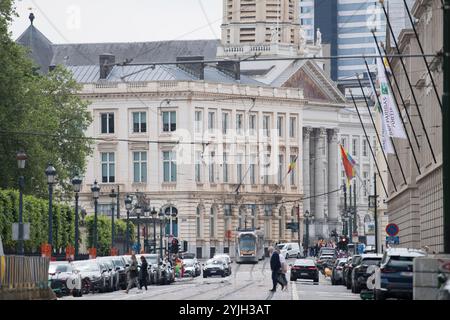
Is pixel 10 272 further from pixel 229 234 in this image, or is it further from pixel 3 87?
pixel 229 234

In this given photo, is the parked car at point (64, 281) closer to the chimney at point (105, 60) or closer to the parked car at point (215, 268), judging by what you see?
the parked car at point (215, 268)

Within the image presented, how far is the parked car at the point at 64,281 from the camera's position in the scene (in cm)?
7169

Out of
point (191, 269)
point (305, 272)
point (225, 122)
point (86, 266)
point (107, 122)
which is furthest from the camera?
point (225, 122)

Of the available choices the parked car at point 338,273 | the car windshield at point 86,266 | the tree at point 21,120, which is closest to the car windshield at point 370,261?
the car windshield at point 86,266

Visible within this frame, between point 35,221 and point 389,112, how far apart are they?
27796 millimetres

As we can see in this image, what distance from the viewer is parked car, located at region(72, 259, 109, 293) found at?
77.4 meters

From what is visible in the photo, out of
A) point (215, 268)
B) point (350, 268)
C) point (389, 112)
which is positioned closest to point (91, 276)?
point (350, 268)

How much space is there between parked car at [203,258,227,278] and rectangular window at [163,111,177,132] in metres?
71.5

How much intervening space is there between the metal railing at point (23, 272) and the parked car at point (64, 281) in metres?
13.1

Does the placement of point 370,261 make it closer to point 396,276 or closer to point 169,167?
point 396,276

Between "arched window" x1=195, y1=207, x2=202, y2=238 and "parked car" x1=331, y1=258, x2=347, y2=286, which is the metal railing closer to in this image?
"parked car" x1=331, y1=258, x2=347, y2=286

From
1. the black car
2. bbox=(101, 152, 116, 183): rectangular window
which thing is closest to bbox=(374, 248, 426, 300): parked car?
the black car

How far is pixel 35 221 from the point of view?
10069 centimetres

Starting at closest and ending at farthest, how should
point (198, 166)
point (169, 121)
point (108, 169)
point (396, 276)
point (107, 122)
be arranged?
point (396, 276) < point (198, 166) < point (169, 121) < point (107, 122) < point (108, 169)
